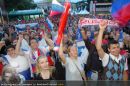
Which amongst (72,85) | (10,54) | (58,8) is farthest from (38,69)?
(58,8)

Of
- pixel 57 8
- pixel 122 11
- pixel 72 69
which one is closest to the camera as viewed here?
pixel 72 69

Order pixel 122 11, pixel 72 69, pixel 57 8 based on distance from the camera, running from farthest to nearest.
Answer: pixel 122 11, pixel 57 8, pixel 72 69

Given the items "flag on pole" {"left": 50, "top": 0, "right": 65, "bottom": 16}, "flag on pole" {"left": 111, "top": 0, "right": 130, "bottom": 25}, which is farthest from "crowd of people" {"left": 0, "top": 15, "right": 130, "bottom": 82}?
"flag on pole" {"left": 111, "top": 0, "right": 130, "bottom": 25}

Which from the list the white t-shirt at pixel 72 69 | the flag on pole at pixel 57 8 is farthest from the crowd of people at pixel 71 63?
the flag on pole at pixel 57 8

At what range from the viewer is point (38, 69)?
6629 millimetres

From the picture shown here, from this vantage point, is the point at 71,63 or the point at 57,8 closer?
the point at 71,63

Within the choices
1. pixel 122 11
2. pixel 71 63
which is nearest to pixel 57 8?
pixel 122 11

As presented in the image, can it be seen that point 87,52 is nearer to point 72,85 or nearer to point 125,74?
point 125,74

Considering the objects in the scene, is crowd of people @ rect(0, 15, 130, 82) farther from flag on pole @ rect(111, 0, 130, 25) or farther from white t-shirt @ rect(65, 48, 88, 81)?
flag on pole @ rect(111, 0, 130, 25)

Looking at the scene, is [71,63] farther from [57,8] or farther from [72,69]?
[57,8]

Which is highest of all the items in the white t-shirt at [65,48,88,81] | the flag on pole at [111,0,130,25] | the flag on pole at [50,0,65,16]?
the flag on pole at [50,0,65,16]

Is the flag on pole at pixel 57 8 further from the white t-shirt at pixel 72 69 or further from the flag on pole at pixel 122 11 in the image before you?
the white t-shirt at pixel 72 69

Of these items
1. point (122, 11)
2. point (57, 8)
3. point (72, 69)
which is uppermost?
point (57, 8)

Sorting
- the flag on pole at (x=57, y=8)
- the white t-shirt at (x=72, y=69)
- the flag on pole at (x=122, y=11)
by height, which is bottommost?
the white t-shirt at (x=72, y=69)
